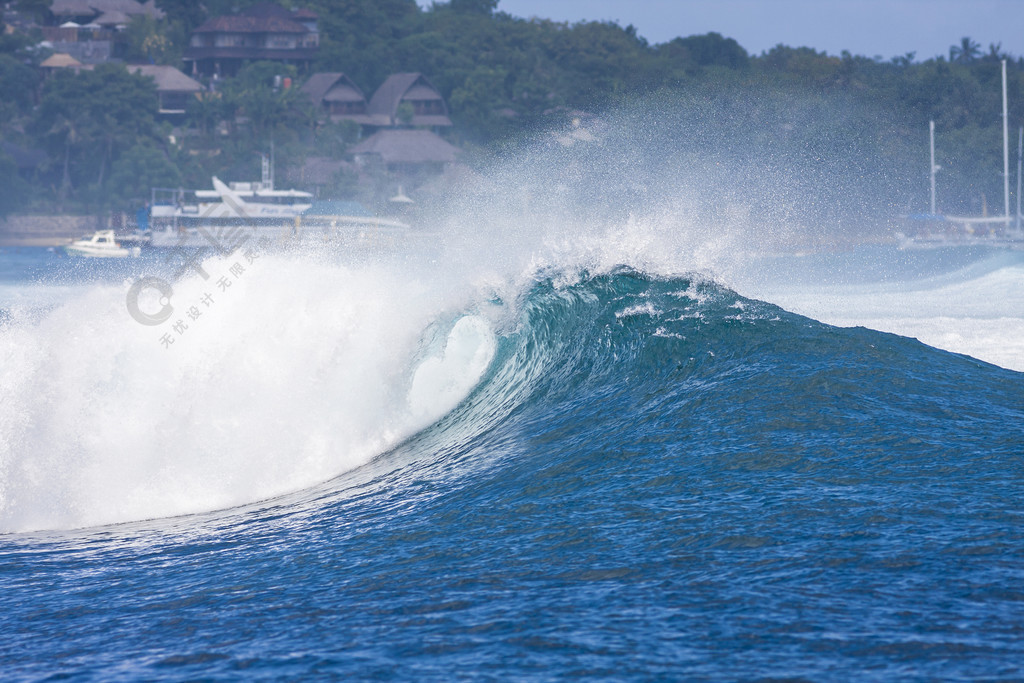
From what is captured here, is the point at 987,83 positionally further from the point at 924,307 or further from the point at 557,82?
the point at 924,307

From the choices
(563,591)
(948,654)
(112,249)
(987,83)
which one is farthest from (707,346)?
(987,83)

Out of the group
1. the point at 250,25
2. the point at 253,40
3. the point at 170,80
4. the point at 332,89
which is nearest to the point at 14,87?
the point at 170,80

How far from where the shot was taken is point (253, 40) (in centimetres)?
10619

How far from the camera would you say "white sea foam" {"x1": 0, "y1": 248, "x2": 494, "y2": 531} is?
9859 millimetres

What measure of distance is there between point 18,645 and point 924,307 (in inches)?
1302

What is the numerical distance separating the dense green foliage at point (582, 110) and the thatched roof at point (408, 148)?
2.10 meters

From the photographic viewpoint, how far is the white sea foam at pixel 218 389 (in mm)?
9859

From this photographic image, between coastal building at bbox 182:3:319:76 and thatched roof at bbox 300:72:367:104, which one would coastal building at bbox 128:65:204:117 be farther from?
thatched roof at bbox 300:72:367:104

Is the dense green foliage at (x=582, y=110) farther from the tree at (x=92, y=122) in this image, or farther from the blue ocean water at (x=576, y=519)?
the blue ocean water at (x=576, y=519)

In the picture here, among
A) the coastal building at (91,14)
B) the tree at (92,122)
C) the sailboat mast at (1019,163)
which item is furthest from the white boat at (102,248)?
the sailboat mast at (1019,163)

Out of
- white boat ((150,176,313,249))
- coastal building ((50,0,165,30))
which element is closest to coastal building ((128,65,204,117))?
coastal building ((50,0,165,30))

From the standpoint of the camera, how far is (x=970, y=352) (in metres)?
22.7

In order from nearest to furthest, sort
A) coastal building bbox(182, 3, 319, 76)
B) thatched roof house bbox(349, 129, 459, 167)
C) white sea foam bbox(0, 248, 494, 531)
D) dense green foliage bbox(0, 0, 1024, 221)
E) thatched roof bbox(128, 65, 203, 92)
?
white sea foam bbox(0, 248, 494, 531) → dense green foliage bbox(0, 0, 1024, 221) → thatched roof house bbox(349, 129, 459, 167) → thatched roof bbox(128, 65, 203, 92) → coastal building bbox(182, 3, 319, 76)

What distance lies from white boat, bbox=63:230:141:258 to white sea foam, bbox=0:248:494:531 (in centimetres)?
5559
